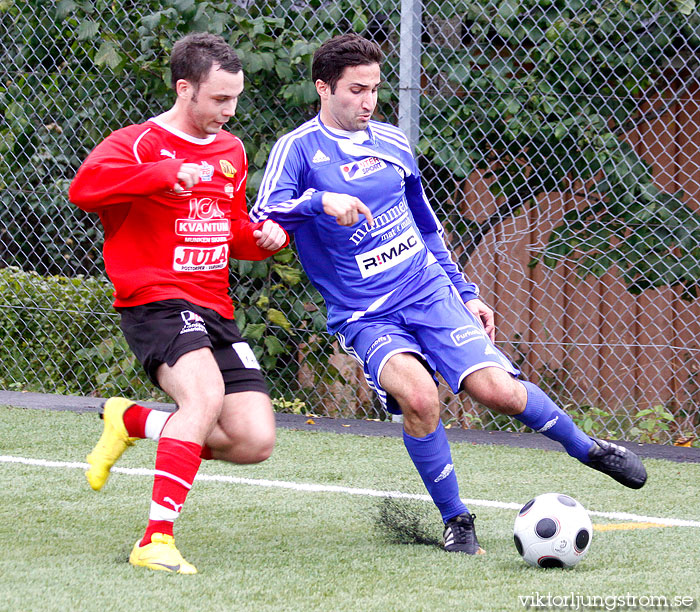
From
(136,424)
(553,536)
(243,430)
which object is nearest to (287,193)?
(243,430)

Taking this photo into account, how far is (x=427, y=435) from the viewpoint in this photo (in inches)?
151

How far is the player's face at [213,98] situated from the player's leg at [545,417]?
4.20 feet

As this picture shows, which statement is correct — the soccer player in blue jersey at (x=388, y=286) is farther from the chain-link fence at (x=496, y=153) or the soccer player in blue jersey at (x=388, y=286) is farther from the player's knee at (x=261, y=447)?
the chain-link fence at (x=496, y=153)

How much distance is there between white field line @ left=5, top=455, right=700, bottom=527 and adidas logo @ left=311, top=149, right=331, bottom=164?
1.53 meters

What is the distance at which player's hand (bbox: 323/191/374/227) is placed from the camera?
3.57 metres

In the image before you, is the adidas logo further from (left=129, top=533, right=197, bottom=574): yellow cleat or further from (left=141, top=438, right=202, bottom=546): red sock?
(left=129, top=533, right=197, bottom=574): yellow cleat

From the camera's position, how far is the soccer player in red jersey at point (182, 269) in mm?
3400

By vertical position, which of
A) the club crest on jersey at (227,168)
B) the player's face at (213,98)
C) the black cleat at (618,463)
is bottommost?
the black cleat at (618,463)

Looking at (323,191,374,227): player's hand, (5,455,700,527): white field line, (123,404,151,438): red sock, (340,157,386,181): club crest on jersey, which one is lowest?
(5,455,700,527): white field line

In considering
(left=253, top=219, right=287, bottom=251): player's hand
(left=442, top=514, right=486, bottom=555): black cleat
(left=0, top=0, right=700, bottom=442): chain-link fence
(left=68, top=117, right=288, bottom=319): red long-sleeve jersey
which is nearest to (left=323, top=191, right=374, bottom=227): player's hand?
(left=253, top=219, right=287, bottom=251): player's hand

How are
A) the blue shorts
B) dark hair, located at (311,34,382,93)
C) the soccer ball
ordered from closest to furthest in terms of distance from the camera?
the soccer ball < the blue shorts < dark hair, located at (311,34,382,93)

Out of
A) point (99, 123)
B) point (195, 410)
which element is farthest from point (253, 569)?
point (99, 123)

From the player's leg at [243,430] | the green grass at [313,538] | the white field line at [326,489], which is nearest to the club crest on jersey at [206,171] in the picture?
the player's leg at [243,430]

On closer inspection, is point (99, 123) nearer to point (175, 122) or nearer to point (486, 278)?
point (486, 278)
